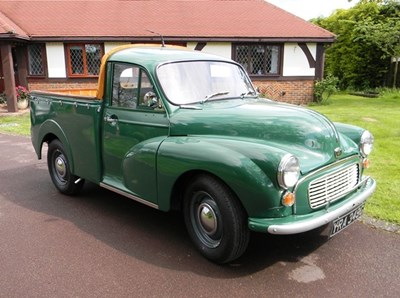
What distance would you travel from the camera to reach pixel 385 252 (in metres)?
3.55

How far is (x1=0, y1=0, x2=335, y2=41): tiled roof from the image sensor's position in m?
15.1

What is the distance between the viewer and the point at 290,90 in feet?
52.5

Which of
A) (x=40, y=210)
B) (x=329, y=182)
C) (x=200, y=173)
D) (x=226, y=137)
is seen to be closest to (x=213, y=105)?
(x=226, y=137)

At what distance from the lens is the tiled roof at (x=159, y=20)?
596 inches

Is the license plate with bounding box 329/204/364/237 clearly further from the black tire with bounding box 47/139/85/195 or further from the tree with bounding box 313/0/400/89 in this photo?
the tree with bounding box 313/0/400/89

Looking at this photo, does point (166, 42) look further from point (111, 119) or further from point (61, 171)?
point (111, 119)

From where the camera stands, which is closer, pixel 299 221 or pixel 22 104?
pixel 299 221

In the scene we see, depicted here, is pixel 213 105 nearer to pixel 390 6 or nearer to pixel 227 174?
pixel 227 174

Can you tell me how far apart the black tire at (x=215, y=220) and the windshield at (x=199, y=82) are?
99cm

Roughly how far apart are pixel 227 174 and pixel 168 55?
1.77m

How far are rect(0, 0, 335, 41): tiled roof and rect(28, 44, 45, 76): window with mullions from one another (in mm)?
620

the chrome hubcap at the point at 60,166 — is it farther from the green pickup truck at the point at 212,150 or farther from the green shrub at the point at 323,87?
the green shrub at the point at 323,87

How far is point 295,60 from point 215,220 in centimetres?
1367

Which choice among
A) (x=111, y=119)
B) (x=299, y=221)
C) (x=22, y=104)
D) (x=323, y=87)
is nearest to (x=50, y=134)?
(x=111, y=119)
